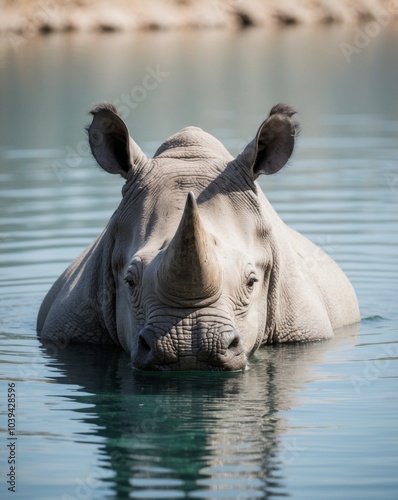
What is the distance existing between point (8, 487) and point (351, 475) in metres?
2.09

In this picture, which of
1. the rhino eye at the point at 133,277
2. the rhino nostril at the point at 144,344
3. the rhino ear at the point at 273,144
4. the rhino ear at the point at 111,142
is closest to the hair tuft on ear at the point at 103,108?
the rhino ear at the point at 111,142

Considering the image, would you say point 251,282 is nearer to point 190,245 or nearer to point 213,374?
point 213,374

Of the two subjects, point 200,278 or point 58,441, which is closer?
point 58,441

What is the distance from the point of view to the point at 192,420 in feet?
32.5

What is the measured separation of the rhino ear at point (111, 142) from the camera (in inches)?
451

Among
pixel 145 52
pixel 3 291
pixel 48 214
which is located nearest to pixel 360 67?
pixel 145 52

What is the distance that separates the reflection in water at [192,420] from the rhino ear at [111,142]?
163 centimetres

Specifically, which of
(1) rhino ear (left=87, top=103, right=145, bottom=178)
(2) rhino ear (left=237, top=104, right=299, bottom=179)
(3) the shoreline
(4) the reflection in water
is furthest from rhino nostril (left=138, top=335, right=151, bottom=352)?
(3) the shoreline

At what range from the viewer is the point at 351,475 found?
866 cm

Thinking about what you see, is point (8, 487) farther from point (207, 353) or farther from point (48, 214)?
point (48, 214)

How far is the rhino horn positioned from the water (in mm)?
788

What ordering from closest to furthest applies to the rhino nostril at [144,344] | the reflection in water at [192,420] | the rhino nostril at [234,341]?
the reflection in water at [192,420], the rhino nostril at [234,341], the rhino nostril at [144,344]

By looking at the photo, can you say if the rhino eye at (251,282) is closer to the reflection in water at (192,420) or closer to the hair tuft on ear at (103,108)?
the reflection in water at (192,420)

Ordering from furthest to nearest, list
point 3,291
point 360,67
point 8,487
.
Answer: point 360,67, point 3,291, point 8,487
